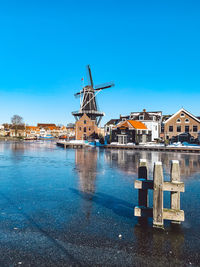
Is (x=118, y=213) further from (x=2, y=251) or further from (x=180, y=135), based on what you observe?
(x=180, y=135)

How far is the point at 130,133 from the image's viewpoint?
54406 millimetres

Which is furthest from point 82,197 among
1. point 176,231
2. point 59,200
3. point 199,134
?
point 199,134

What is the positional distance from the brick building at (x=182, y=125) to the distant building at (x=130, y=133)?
6082 mm

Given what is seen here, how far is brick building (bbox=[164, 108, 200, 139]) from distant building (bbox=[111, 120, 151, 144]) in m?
6.08

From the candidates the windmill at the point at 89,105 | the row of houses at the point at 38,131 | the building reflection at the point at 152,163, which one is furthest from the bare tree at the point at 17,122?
the building reflection at the point at 152,163

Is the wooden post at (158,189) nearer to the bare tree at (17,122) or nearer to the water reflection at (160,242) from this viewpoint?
the water reflection at (160,242)

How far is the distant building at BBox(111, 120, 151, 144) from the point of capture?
53844 millimetres

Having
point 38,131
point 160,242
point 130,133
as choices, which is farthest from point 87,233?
point 38,131

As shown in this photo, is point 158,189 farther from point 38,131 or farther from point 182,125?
point 38,131

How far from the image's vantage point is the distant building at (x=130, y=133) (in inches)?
2120

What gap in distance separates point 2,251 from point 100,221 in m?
3.10

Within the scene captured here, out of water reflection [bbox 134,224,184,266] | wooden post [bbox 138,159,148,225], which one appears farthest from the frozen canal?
wooden post [bbox 138,159,148,225]

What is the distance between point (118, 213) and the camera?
7844mm

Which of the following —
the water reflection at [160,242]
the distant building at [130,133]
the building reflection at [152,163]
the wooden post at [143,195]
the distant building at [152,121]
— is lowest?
the water reflection at [160,242]
